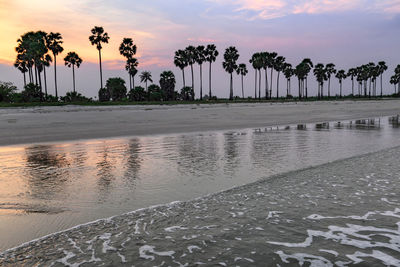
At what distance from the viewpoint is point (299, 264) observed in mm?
3334

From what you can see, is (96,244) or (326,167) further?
(326,167)

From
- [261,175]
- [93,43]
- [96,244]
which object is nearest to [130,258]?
[96,244]

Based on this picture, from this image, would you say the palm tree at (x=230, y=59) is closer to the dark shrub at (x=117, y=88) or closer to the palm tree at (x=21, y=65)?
the dark shrub at (x=117, y=88)

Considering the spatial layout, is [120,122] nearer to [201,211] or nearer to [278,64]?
[201,211]

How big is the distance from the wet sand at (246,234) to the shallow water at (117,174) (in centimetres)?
57

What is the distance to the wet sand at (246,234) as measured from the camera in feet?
11.3

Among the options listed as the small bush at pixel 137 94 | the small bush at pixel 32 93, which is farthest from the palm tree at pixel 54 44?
the small bush at pixel 137 94

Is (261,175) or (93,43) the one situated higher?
(93,43)

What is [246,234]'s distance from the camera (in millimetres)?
4062

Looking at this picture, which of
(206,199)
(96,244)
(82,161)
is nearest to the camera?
(96,244)

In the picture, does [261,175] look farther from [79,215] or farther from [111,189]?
[79,215]

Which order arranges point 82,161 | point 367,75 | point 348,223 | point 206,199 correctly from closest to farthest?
point 348,223
point 206,199
point 82,161
point 367,75

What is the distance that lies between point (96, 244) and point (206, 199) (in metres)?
2.21

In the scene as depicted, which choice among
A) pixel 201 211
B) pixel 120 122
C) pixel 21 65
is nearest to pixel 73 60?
pixel 21 65
